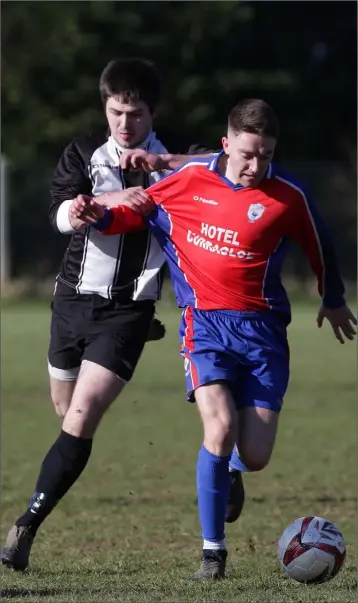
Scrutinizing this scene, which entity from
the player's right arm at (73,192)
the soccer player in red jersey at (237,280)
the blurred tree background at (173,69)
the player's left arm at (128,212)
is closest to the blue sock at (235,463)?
the soccer player in red jersey at (237,280)

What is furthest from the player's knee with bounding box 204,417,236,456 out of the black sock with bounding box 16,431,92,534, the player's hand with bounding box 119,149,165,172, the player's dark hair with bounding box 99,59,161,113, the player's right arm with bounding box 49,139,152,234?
the player's dark hair with bounding box 99,59,161,113

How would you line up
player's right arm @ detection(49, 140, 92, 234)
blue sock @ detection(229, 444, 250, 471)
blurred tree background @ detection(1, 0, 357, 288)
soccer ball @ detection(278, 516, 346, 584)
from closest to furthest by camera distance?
soccer ball @ detection(278, 516, 346, 584), player's right arm @ detection(49, 140, 92, 234), blue sock @ detection(229, 444, 250, 471), blurred tree background @ detection(1, 0, 357, 288)

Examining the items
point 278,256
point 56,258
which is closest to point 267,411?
point 278,256

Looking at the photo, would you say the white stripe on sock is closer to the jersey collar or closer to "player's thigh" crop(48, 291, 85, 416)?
"player's thigh" crop(48, 291, 85, 416)

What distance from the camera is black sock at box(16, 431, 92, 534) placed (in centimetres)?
548

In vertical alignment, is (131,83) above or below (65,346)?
above

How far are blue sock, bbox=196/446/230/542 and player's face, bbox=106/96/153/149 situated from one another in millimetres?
1462

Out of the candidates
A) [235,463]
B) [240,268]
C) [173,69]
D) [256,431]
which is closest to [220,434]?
[256,431]

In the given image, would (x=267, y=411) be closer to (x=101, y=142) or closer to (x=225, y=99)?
(x=101, y=142)

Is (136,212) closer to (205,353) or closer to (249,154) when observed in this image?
(249,154)

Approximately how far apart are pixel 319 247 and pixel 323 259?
2.2 inches

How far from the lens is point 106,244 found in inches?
224

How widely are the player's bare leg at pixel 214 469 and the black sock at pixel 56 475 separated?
1.97 ft

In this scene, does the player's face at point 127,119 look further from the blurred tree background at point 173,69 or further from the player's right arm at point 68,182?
the blurred tree background at point 173,69
